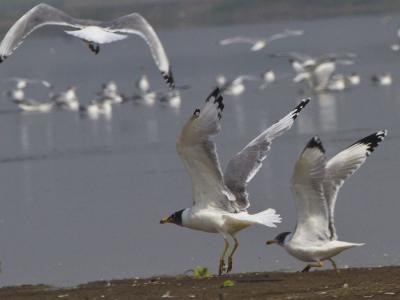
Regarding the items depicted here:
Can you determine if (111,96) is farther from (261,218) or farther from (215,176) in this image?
(261,218)

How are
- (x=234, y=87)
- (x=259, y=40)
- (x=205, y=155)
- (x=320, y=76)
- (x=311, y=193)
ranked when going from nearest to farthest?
(x=311, y=193) < (x=205, y=155) < (x=234, y=87) < (x=320, y=76) < (x=259, y=40)

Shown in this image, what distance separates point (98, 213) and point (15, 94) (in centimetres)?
1841

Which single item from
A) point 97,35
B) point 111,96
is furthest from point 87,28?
point 111,96

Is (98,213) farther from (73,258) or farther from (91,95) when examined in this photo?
(91,95)

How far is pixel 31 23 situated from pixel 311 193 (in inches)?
170

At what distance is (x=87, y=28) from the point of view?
36.3 feet

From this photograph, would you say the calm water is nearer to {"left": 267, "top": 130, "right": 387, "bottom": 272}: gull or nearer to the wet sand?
the wet sand

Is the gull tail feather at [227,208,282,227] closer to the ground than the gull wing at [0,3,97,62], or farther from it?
closer to the ground

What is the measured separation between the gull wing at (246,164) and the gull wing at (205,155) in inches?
6.3

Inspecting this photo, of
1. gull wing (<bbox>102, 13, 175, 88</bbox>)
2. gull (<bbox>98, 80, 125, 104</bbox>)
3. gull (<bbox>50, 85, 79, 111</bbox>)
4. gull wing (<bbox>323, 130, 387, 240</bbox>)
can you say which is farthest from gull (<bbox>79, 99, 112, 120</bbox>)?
gull wing (<bbox>323, 130, 387, 240</bbox>)

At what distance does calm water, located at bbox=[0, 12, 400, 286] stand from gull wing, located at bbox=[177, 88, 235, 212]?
1.17 metres

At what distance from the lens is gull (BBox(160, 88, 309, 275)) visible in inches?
341

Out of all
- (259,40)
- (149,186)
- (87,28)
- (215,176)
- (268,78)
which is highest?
(259,40)

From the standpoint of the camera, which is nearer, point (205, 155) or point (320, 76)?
point (205, 155)
